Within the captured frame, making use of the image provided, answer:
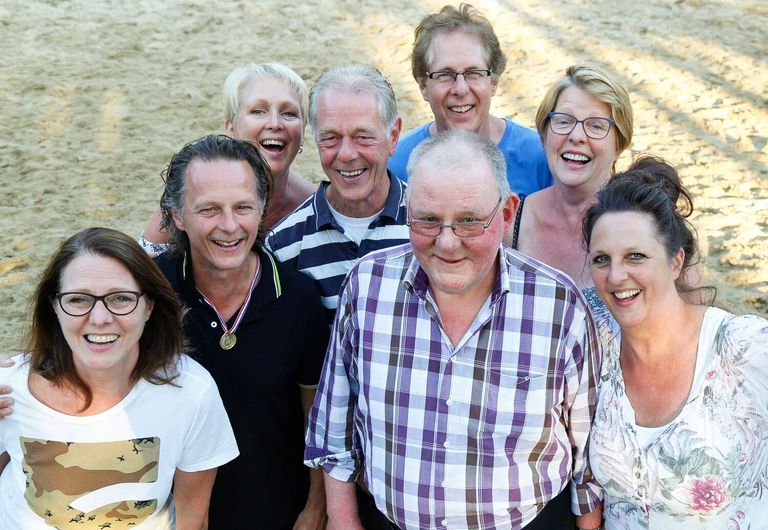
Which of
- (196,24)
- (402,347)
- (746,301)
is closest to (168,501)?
Answer: (402,347)

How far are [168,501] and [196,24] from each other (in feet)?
26.6

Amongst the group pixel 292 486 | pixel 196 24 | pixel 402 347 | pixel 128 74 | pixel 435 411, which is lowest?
pixel 292 486

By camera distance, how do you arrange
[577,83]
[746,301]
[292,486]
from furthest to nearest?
[746,301]
[577,83]
[292,486]

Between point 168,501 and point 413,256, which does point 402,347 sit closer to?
point 413,256

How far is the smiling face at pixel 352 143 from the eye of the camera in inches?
110

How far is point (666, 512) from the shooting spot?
234cm

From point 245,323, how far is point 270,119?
108 centimetres

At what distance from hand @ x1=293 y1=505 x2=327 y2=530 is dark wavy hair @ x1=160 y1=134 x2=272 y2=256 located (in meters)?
0.89

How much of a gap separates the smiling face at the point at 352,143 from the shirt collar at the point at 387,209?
6 centimetres

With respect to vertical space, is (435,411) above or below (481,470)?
above

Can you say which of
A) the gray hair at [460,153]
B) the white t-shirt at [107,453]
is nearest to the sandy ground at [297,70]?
the white t-shirt at [107,453]

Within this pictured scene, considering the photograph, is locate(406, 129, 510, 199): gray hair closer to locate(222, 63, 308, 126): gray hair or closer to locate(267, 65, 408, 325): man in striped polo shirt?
locate(267, 65, 408, 325): man in striped polo shirt

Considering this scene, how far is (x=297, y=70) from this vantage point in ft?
28.8

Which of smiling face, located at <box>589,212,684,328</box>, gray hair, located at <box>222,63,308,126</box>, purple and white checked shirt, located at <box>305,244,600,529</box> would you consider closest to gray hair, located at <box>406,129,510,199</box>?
purple and white checked shirt, located at <box>305,244,600,529</box>
